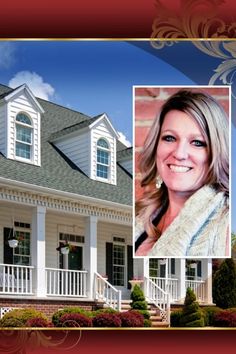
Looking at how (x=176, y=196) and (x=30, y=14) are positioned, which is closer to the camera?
(x=30, y=14)

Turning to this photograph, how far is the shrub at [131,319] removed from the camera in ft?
53.2

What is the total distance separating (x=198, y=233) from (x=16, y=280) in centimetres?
347

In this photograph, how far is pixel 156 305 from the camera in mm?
16719

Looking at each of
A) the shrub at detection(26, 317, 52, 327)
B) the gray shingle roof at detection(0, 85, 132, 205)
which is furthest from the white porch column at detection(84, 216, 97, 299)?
the shrub at detection(26, 317, 52, 327)

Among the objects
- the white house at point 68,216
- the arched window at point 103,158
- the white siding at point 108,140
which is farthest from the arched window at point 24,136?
the arched window at point 103,158

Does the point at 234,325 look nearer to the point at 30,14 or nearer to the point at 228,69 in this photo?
the point at 228,69

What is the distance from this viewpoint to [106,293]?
17.1 meters

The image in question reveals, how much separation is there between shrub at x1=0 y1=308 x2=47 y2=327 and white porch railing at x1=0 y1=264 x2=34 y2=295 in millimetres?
629

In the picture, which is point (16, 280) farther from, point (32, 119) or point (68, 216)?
point (32, 119)

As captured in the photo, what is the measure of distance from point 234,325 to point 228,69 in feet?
Result: 14.8

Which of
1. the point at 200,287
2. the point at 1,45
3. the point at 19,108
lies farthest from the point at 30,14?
the point at 200,287

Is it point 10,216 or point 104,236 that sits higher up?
point 10,216

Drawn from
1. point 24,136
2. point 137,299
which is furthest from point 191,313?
point 24,136

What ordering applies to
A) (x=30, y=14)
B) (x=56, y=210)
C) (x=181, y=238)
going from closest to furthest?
(x=30, y=14) → (x=181, y=238) → (x=56, y=210)
